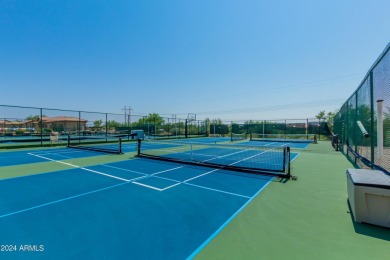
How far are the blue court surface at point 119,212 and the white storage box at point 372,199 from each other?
1.82 meters

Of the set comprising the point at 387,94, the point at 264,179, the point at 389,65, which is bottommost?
the point at 264,179

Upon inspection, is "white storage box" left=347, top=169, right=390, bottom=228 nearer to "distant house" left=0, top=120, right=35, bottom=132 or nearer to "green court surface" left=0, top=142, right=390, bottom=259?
"green court surface" left=0, top=142, right=390, bottom=259

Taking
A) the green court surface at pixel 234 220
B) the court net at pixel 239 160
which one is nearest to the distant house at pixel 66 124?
the court net at pixel 239 160

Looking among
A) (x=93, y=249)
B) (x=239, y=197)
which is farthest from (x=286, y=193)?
(x=93, y=249)

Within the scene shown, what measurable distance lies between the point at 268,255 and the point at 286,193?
2.60 metres

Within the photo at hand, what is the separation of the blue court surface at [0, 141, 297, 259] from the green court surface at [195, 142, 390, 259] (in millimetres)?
265

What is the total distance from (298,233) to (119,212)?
2.98 metres

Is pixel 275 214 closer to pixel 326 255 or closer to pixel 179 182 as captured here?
pixel 326 255

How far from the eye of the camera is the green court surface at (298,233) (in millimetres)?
2416

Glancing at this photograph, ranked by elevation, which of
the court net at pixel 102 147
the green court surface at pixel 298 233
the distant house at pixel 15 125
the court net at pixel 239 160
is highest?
the distant house at pixel 15 125

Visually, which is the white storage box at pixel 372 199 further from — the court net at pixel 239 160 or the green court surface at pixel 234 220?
the court net at pixel 239 160

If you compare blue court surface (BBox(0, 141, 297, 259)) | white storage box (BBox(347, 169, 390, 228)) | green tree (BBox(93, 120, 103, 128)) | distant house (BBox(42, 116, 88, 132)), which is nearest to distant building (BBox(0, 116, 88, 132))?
distant house (BBox(42, 116, 88, 132))

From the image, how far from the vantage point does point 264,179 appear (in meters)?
5.93

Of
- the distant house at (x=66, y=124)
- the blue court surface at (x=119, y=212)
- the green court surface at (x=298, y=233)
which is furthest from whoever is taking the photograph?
the distant house at (x=66, y=124)
